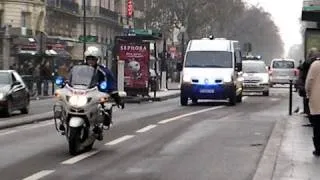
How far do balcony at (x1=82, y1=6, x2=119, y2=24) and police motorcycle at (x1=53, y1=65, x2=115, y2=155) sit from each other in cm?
6555

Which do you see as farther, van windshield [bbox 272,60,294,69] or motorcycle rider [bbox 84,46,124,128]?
van windshield [bbox 272,60,294,69]

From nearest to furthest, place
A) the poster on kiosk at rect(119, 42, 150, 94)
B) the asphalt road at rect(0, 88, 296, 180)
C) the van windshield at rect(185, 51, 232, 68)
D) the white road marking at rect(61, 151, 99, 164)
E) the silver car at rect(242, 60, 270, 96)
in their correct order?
the asphalt road at rect(0, 88, 296, 180), the white road marking at rect(61, 151, 99, 164), the van windshield at rect(185, 51, 232, 68), the poster on kiosk at rect(119, 42, 150, 94), the silver car at rect(242, 60, 270, 96)

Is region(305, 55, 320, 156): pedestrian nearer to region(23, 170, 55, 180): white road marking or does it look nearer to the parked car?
region(23, 170, 55, 180): white road marking

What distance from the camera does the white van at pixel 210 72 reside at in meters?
28.7

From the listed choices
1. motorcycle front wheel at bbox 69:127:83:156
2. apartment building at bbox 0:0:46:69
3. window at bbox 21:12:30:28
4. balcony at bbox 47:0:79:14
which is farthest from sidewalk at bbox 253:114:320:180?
balcony at bbox 47:0:79:14

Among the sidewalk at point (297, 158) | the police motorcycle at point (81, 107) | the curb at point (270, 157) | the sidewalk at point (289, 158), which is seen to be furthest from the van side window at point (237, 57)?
the police motorcycle at point (81, 107)

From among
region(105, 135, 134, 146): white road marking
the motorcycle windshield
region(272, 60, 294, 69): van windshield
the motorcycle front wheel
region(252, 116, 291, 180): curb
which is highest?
the motorcycle windshield

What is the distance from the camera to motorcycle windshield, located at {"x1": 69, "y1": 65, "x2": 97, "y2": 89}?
43.5ft

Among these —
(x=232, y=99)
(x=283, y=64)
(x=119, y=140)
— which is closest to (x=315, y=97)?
(x=119, y=140)

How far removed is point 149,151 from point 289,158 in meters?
2.76

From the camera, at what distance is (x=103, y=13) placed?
8150 cm

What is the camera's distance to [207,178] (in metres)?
10.6

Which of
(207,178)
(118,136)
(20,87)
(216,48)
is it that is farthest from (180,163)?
(216,48)

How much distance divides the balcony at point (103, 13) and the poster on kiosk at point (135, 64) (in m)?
46.8
